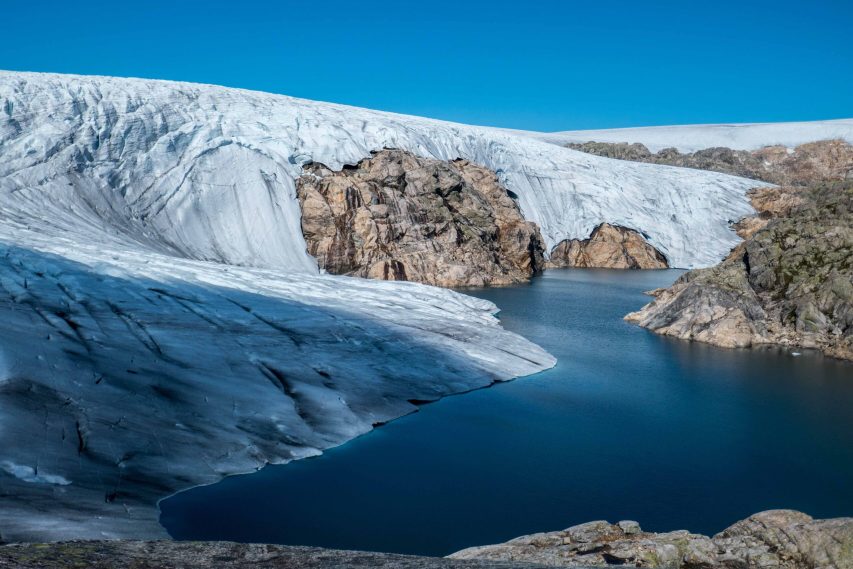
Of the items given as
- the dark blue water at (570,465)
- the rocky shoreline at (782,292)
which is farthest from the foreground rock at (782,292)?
the dark blue water at (570,465)

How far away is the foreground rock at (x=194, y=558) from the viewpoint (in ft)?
13.7

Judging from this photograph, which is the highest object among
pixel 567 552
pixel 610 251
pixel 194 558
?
pixel 610 251

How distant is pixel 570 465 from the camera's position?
1049cm

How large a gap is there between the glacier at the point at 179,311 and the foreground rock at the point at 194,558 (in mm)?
2345

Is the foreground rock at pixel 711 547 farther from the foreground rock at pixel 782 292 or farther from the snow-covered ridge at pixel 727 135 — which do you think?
the snow-covered ridge at pixel 727 135

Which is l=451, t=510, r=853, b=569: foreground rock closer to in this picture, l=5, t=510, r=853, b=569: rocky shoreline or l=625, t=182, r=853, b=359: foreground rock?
l=5, t=510, r=853, b=569: rocky shoreline

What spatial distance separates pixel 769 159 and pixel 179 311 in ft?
183

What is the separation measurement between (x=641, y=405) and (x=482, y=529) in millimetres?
6465

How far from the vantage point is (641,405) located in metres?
13.9

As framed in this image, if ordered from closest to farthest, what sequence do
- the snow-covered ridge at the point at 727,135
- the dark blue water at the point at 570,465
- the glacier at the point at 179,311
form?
the dark blue water at the point at 570,465
the glacier at the point at 179,311
the snow-covered ridge at the point at 727,135

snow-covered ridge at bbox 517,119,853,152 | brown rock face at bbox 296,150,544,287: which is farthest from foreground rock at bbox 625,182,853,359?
snow-covered ridge at bbox 517,119,853,152

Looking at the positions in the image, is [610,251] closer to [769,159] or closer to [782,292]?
[782,292]

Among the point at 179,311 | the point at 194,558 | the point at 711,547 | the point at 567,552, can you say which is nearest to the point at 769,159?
the point at 179,311

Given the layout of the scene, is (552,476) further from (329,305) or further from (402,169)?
(402,169)
